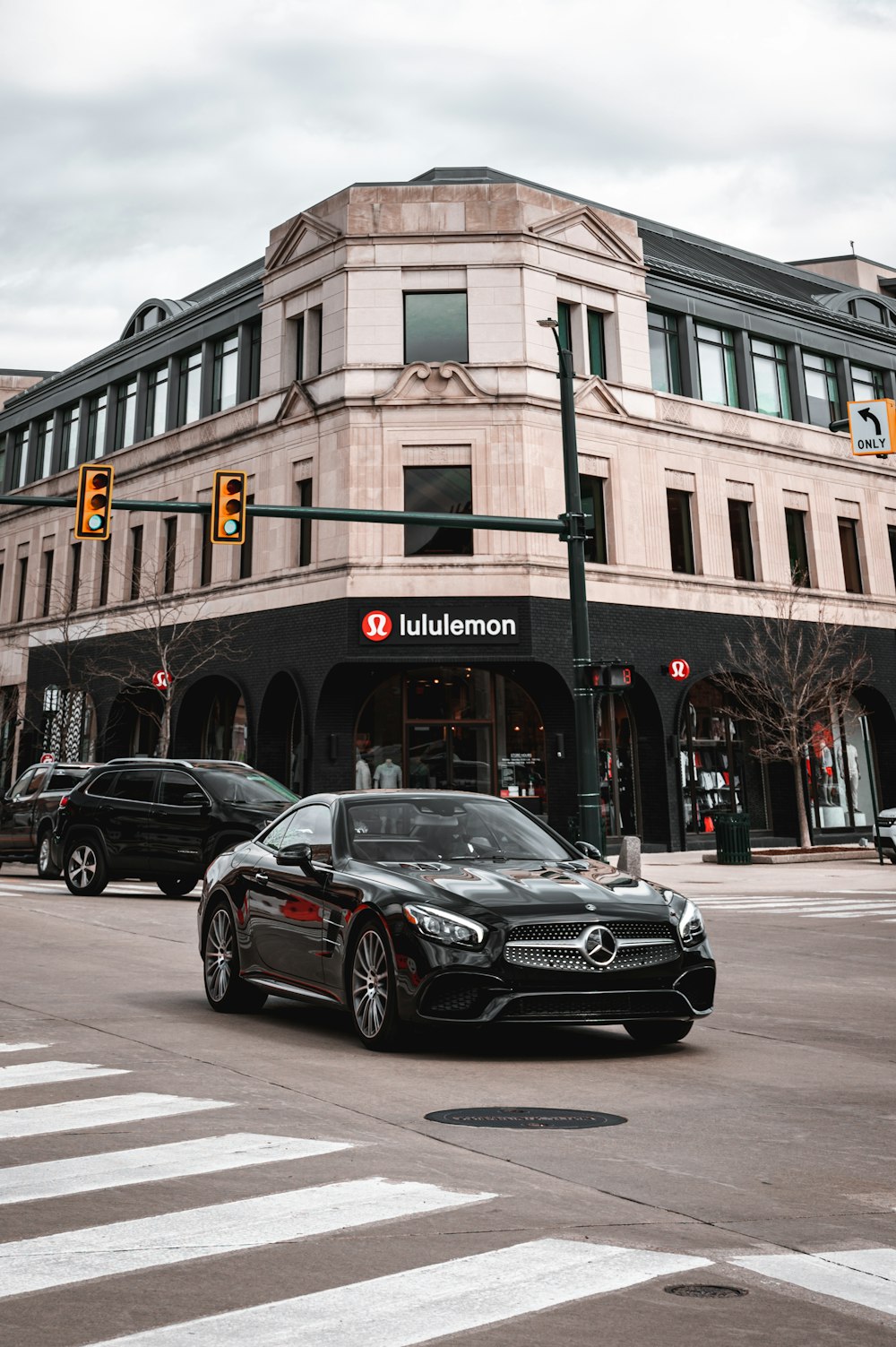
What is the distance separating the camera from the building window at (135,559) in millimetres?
39625

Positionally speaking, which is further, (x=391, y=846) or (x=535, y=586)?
(x=535, y=586)

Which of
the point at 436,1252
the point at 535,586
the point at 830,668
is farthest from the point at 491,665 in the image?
the point at 436,1252

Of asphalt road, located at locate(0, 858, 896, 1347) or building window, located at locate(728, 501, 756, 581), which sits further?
building window, located at locate(728, 501, 756, 581)

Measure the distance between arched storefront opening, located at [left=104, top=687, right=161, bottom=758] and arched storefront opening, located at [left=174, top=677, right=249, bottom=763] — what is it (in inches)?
113

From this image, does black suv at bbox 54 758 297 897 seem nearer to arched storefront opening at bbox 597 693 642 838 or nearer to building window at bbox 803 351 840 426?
arched storefront opening at bbox 597 693 642 838

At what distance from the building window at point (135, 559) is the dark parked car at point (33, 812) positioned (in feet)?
45.6

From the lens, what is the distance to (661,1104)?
21.7ft

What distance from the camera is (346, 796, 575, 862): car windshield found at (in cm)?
877

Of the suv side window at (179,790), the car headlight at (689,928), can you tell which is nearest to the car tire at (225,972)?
the car headlight at (689,928)

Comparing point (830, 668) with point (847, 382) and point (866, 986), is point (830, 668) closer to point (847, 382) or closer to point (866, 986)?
point (847, 382)

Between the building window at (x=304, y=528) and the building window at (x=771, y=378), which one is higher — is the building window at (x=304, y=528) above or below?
below

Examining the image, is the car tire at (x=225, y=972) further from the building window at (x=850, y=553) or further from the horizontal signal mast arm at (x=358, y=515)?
the building window at (x=850, y=553)

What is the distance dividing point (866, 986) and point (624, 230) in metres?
26.4

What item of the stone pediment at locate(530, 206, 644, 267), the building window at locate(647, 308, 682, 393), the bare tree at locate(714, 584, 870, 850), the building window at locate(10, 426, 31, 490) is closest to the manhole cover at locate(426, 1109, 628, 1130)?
the bare tree at locate(714, 584, 870, 850)
